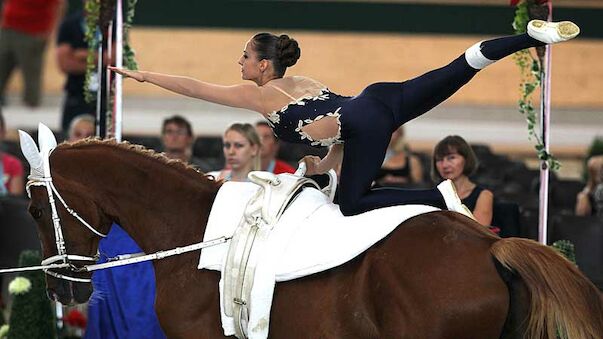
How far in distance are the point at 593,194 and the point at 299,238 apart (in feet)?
17.4

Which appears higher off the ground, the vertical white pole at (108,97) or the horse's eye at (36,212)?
the vertical white pole at (108,97)

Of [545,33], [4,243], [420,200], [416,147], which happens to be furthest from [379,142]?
[416,147]

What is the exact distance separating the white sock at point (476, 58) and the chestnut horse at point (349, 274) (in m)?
0.74

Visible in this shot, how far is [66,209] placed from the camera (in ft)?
19.8

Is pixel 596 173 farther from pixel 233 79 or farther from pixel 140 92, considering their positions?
pixel 140 92

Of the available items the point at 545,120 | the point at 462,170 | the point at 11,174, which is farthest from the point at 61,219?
the point at 11,174

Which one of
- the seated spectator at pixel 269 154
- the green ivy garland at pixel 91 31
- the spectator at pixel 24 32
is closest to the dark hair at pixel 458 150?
the seated spectator at pixel 269 154

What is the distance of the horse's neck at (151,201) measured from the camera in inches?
242

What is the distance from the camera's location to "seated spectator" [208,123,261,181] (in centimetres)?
852

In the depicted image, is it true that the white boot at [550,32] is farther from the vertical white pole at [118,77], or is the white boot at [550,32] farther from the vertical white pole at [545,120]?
the vertical white pole at [118,77]

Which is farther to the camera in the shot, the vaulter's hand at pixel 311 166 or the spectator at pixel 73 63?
the spectator at pixel 73 63

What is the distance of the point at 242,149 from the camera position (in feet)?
27.9

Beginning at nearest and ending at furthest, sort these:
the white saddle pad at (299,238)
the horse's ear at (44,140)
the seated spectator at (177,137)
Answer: the white saddle pad at (299,238)
the horse's ear at (44,140)
the seated spectator at (177,137)

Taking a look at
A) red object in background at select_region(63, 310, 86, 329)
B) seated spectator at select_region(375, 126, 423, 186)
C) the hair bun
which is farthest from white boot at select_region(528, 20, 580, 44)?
seated spectator at select_region(375, 126, 423, 186)
